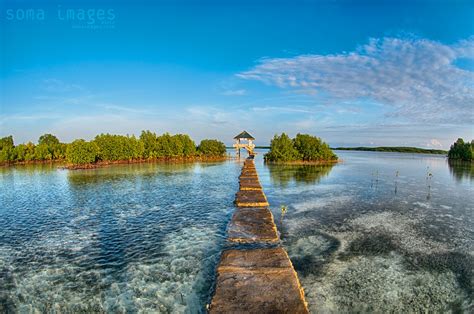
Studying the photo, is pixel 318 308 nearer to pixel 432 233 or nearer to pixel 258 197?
pixel 432 233

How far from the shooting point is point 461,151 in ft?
372

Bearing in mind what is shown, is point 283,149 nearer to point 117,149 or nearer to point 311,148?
point 311,148

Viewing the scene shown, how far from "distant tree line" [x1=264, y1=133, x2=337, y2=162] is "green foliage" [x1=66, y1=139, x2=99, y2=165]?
4830 cm

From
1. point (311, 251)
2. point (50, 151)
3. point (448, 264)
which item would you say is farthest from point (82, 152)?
point (448, 264)

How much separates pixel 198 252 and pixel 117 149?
233 feet

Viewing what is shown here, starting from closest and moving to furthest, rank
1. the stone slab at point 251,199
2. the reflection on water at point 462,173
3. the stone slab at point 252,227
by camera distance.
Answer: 1. the stone slab at point 252,227
2. the stone slab at point 251,199
3. the reflection on water at point 462,173

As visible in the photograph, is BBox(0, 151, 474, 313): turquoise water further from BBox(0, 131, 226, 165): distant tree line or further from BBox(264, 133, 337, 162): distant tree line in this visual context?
BBox(264, 133, 337, 162): distant tree line

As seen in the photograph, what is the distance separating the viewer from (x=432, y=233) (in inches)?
663

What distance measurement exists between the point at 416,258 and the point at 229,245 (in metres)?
9.16

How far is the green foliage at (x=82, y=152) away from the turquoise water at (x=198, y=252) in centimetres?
4190

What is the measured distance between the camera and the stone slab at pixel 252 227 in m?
13.5

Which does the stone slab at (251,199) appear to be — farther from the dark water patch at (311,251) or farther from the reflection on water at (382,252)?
the dark water patch at (311,251)

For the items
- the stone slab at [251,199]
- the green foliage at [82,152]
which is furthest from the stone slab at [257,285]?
the green foliage at [82,152]

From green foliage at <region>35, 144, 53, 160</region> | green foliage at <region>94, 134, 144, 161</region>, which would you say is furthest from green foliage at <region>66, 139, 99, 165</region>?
green foliage at <region>35, 144, 53, 160</region>
